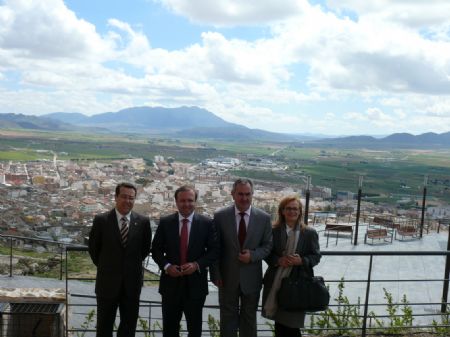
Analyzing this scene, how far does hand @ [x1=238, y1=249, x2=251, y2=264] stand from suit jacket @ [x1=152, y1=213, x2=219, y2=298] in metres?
0.19

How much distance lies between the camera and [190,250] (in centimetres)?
362

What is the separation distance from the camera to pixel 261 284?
3.74 metres

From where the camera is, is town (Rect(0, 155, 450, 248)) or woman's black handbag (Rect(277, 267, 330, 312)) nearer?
woman's black handbag (Rect(277, 267, 330, 312))

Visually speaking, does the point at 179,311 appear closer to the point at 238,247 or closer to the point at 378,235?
the point at 238,247

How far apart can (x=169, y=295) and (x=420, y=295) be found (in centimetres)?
600

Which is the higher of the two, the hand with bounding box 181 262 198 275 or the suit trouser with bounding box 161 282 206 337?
the hand with bounding box 181 262 198 275

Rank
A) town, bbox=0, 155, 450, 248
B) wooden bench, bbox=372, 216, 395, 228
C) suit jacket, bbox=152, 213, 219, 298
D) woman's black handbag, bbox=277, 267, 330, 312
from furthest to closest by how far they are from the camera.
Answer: town, bbox=0, 155, 450, 248 < wooden bench, bbox=372, 216, 395, 228 < suit jacket, bbox=152, 213, 219, 298 < woman's black handbag, bbox=277, 267, 330, 312

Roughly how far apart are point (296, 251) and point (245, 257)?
1.27 feet

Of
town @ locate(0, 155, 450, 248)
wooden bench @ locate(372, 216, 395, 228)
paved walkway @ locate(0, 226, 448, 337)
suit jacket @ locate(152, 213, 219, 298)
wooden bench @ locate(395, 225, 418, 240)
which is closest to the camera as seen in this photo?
suit jacket @ locate(152, 213, 219, 298)

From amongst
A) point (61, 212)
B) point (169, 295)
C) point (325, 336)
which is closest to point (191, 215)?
point (169, 295)

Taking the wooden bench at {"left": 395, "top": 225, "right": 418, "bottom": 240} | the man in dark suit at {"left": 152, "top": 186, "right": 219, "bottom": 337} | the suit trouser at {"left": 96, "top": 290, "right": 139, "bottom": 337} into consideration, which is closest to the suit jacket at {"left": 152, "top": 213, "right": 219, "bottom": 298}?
the man in dark suit at {"left": 152, "top": 186, "right": 219, "bottom": 337}

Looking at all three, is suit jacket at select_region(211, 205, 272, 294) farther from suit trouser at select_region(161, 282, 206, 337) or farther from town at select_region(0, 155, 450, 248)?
town at select_region(0, 155, 450, 248)

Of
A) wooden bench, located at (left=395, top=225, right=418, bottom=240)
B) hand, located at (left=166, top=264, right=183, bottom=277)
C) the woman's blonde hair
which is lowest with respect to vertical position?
→ wooden bench, located at (left=395, top=225, right=418, bottom=240)

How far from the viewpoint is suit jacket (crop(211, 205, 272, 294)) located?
3.63m
